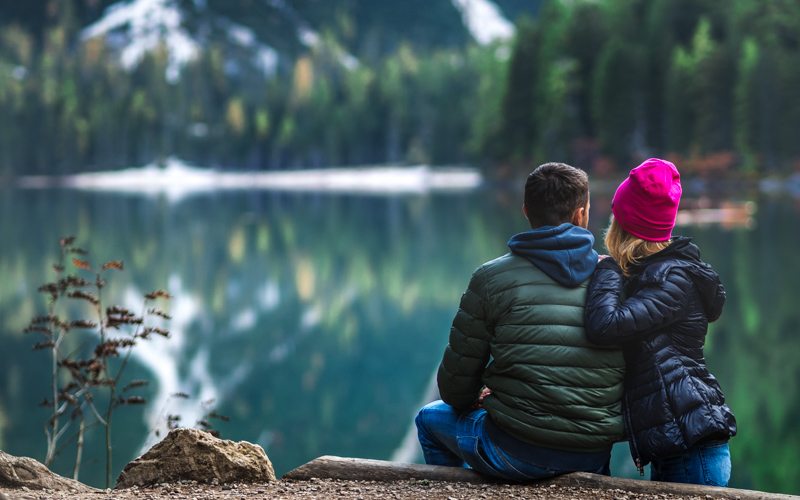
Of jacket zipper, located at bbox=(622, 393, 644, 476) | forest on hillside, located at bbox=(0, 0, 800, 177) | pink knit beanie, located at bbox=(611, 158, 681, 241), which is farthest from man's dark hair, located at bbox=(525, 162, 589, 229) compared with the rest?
forest on hillside, located at bbox=(0, 0, 800, 177)

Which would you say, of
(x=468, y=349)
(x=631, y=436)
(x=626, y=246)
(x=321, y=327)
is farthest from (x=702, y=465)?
(x=321, y=327)

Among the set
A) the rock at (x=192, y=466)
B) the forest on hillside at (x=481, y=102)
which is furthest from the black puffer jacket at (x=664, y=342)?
the forest on hillside at (x=481, y=102)

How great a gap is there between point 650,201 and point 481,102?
249 feet

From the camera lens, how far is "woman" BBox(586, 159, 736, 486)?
9.49 ft

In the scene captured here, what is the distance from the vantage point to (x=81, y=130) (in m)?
102

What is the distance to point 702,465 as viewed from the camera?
3.06m

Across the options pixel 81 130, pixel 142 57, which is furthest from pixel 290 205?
pixel 142 57

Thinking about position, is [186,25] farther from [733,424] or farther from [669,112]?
[733,424]

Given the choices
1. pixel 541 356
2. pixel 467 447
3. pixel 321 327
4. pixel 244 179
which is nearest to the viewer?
pixel 541 356

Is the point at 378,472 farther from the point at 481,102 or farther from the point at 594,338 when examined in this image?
the point at 481,102

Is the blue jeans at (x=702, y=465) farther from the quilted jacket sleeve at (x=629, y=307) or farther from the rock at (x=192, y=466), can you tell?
the rock at (x=192, y=466)

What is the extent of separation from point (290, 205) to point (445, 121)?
39.7 meters

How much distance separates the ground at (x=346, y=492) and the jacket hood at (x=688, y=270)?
2.33 feet

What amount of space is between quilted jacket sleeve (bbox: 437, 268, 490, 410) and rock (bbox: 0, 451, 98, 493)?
65.3 inches
